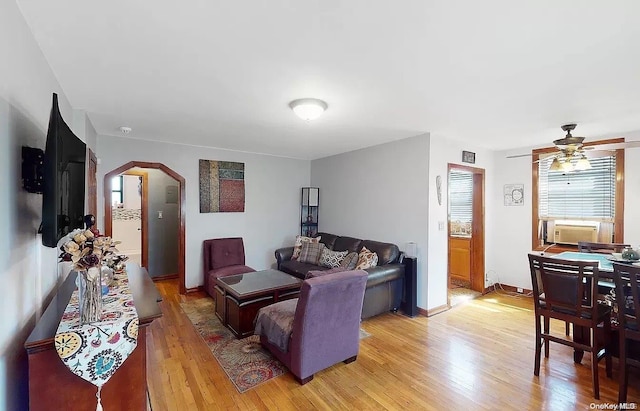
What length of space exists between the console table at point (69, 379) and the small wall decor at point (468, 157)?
14.3 feet

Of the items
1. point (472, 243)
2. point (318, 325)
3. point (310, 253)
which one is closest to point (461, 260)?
point (472, 243)

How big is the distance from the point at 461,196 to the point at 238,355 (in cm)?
468

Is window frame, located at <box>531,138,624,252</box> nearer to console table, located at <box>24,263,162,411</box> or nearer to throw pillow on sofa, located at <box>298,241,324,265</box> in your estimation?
throw pillow on sofa, located at <box>298,241,324,265</box>

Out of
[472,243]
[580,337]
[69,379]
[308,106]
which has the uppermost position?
[308,106]

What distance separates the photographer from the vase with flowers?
1365 mm

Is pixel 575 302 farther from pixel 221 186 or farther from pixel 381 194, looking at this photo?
pixel 221 186

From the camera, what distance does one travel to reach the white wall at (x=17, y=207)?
1258 mm

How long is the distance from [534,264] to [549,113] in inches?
63.8

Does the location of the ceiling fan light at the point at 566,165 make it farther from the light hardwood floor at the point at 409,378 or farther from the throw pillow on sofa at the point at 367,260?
the throw pillow on sofa at the point at 367,260

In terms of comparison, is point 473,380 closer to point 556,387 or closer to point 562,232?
point 556,387

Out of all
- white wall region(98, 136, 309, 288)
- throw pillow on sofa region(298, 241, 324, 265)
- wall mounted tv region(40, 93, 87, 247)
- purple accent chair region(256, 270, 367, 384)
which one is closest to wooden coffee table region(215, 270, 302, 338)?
purple accent chair region(256, 270, 367, 384)

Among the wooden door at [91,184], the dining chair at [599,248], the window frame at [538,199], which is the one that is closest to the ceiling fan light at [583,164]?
the window frame at [538,199]

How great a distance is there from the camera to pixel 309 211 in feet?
20.2

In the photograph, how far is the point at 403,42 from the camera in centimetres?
171
